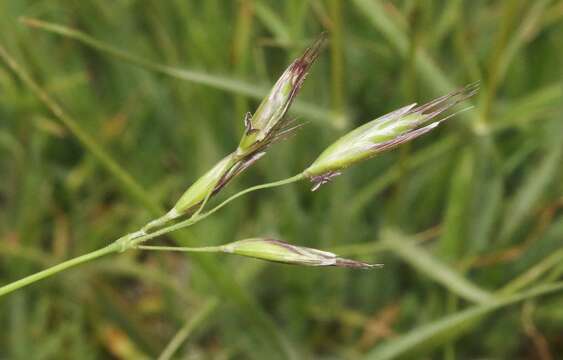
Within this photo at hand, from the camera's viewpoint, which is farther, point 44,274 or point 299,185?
point 299,185

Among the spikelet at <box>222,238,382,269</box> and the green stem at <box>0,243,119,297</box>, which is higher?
the spikelet at <box>222,238,382,269</box>

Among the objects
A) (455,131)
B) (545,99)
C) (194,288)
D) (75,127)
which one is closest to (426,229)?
(455,131)

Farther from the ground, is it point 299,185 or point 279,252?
point 299,185

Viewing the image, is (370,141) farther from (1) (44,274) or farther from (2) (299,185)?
(2) (299,185)

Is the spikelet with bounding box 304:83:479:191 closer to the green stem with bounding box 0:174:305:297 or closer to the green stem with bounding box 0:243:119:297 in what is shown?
the green stem with bounding box 0:174:305:297

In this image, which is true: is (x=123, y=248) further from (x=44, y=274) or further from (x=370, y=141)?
(x=370, y=141)

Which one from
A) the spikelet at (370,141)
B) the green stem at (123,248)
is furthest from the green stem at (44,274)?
the spikelet at (370,141)

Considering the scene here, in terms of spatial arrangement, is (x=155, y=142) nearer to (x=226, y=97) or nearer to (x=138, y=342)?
(x=226, y=97)

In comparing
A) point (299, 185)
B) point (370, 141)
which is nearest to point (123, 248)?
point (370, 141)

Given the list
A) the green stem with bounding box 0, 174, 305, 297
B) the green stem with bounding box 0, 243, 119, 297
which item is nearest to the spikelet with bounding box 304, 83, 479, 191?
the green stem with bounding box 0, 174, 305, 297
